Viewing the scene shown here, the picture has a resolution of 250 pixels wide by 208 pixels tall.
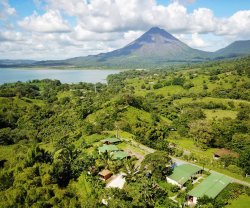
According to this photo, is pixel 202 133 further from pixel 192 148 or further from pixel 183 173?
pixel 183 173

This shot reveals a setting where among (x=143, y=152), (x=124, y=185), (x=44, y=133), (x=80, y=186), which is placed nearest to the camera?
(x=124, y=185)

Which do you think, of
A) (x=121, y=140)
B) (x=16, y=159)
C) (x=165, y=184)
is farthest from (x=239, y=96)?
(x=16, y=159)

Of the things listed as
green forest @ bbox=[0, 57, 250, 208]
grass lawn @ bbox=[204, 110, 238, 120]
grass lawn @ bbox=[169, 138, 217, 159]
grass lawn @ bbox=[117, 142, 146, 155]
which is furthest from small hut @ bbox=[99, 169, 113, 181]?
grass lawn @ bbox=[204, 110, 238, 120]

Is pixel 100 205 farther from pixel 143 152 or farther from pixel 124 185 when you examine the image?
pixel 143 152

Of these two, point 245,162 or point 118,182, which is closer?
point 118,182

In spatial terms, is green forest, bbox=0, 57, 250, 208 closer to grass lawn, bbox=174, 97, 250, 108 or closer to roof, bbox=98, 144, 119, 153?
grass lawn, bbox=174, 97, 250, 108

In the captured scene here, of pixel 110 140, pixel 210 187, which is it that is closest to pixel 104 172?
pixel 110 140
